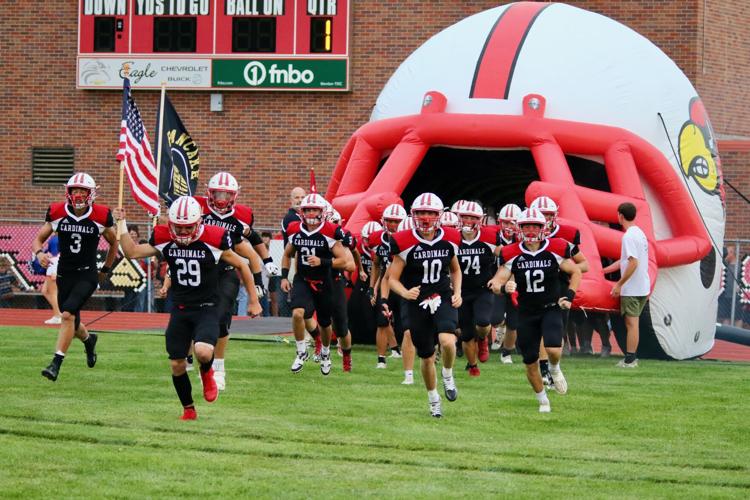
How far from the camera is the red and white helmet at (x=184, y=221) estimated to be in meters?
10.7

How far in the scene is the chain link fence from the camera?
25.7m

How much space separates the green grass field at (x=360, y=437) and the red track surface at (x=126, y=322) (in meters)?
5.41

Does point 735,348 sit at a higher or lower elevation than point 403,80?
lower

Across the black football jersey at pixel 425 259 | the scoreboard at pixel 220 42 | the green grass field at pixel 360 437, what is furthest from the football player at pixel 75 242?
the scoreboard at pixel 220 42

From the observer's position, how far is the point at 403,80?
771 inches

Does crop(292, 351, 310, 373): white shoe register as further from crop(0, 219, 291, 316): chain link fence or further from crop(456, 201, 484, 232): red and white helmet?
crop(0, 219, 291, 316): chain link fence

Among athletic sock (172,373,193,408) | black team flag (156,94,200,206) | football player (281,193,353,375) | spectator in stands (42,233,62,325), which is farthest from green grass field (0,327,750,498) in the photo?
black team flag (156,94,200,206)

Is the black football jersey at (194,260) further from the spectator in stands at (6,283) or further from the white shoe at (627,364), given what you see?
the spectator in stands at (6,283)

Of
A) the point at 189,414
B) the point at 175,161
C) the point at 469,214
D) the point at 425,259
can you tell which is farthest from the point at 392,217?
the point at 175,161

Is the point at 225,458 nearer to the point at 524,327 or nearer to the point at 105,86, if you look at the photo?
the point at 524,327

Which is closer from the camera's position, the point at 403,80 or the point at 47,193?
the point at 403,80

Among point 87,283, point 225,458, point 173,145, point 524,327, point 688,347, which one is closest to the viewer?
point 225,458

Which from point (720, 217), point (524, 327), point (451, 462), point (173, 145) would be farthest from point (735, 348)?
point (451, 462)

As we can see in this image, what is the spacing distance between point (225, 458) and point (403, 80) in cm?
1121
